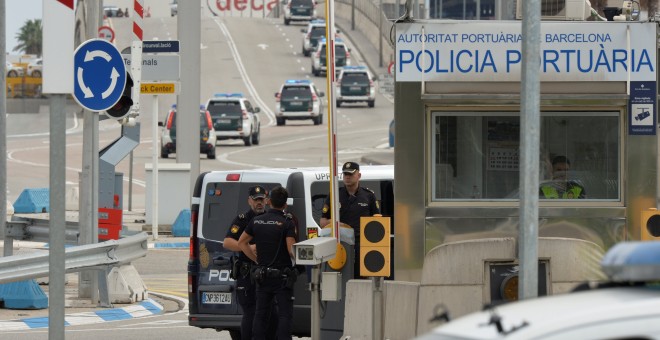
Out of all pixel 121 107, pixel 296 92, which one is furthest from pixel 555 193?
pixel 296 92

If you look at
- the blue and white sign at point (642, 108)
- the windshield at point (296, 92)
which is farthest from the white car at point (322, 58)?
the blue and white sign at point (642, 108)

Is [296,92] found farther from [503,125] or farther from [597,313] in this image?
[597,313]

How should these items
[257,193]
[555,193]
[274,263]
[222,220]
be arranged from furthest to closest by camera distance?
[222,220], [257,193], [274,263], [555,193]

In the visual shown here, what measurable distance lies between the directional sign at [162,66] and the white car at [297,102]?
35.6 meters

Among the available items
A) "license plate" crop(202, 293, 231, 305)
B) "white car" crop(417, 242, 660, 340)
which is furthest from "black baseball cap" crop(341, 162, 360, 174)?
"white car" crop(417, 242, 660, 340)

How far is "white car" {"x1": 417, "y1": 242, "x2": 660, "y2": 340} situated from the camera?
4.05 meters

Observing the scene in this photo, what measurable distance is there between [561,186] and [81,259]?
253 inches

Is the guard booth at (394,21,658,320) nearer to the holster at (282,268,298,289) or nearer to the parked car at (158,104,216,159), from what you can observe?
the holster at (282,268,298,289)

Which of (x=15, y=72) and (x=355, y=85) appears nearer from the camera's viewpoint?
(x=355, y=85)

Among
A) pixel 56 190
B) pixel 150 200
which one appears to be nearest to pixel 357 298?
pixel 56 190

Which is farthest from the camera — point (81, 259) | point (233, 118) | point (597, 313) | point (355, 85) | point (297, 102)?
point (355, 85)

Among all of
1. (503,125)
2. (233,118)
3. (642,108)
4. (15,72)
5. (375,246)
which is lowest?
(375,246)

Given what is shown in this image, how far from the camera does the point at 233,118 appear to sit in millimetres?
53281

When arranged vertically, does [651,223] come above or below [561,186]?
below
